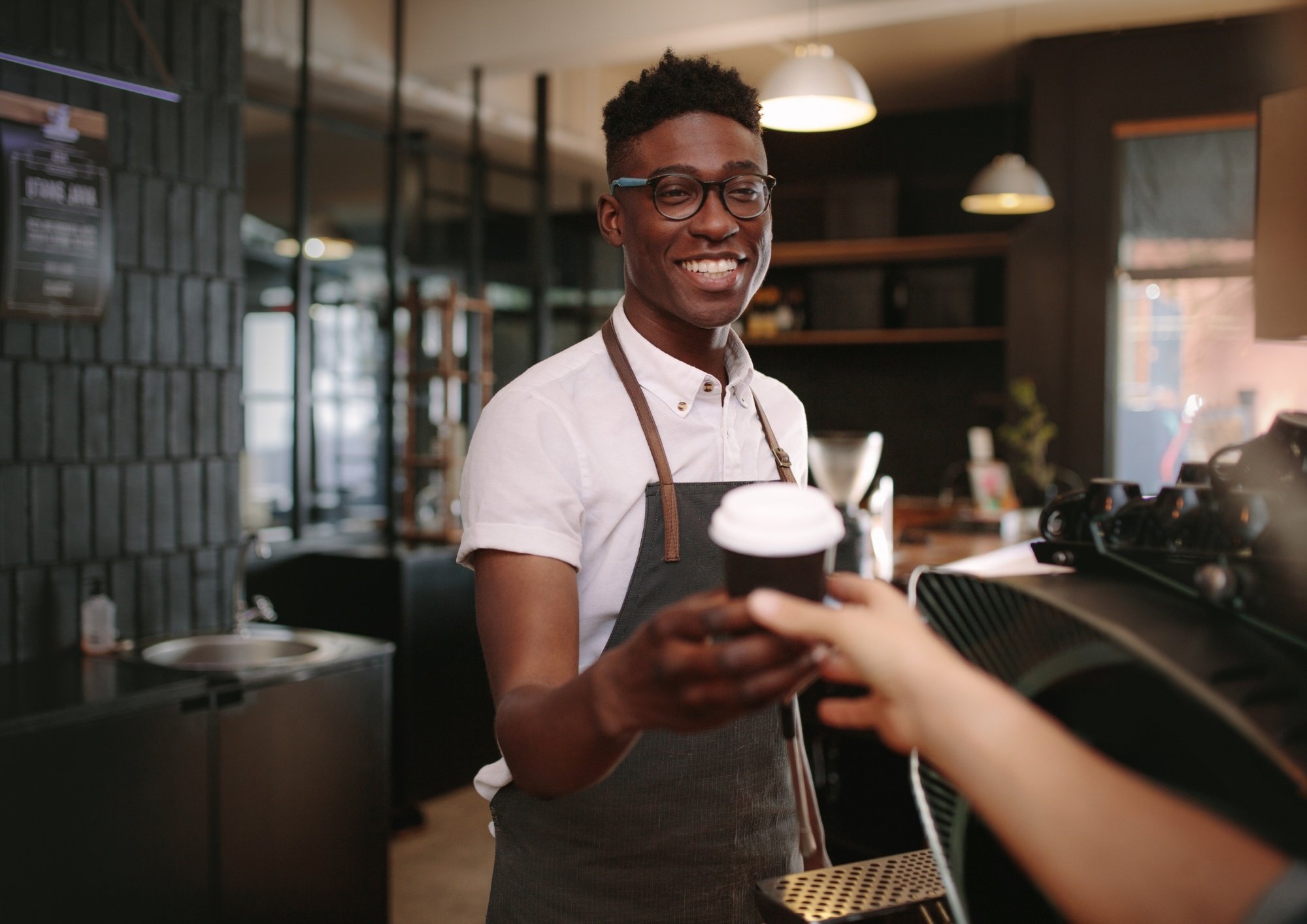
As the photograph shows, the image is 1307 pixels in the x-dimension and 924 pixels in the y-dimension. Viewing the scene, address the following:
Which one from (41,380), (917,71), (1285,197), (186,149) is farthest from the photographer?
(917,71)

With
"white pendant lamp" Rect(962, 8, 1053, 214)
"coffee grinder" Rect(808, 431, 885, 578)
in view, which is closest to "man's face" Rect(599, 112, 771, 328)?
"coffee grinder" Rect(808, 431, 885, 578)

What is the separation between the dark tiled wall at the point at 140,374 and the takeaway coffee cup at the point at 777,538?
96.6 inches

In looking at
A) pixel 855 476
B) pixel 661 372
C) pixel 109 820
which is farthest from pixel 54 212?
pixel 855 476

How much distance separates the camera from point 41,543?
2662 mm

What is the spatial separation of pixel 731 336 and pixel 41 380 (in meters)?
2.02

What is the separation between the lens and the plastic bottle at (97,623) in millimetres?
2703

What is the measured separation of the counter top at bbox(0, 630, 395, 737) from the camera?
2178mm

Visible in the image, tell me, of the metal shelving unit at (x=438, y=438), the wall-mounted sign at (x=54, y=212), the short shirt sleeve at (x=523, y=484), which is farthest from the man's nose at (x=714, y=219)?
the metal shelving unit at (x=438, y=438)

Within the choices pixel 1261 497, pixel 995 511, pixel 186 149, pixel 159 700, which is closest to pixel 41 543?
pixel 159 700

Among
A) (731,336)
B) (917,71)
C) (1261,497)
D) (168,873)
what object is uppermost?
(917,71)

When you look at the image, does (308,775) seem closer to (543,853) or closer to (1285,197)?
(543,853)

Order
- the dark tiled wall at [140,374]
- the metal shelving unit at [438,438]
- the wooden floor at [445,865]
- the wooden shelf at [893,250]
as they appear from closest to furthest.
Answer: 1. the dark tiled wall at [140,374]
2. the wooden floor at [445,865]
3. the metal shelving unit at [438,438]
4. the wooden shelf at [893,250]

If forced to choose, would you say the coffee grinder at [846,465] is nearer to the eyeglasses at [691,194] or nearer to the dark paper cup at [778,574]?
the eyeglasses at [691,194]

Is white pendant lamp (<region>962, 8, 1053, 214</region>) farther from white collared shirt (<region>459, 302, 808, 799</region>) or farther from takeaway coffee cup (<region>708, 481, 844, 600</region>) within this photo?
takeaway coffee cup (<region>708, 481, 844, 600</region>)
